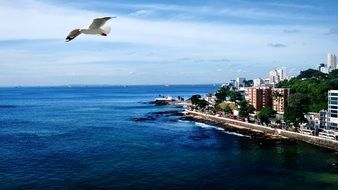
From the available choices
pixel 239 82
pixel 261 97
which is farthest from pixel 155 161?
pixel 239 82

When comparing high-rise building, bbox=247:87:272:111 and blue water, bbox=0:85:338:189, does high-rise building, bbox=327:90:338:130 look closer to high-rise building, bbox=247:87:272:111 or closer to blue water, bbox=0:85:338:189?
blue water, bbox=0:85:338:189

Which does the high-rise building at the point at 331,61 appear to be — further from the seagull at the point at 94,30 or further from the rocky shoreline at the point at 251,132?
the seagull at the point at 94,30

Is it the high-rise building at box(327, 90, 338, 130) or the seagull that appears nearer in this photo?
the seagull

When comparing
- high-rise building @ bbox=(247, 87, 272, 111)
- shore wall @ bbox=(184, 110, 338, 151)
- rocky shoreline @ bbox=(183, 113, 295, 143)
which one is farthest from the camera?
high-rise building @ bbox=(247, 87, 272, 111)

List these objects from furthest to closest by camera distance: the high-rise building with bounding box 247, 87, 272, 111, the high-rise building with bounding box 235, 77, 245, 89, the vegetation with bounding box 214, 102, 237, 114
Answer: the high-rise building with bounding box 235, 77, 245, 89
the vegetation with bounding box 214, 102, 237, 114
the high-rise building with bounding box 247, 87, 272, 111

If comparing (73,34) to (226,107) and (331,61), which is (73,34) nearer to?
(226,107)

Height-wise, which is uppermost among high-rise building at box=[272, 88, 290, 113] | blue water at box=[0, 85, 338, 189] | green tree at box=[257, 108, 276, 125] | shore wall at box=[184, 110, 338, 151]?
high-rise building at box=[272, 88, 290, 113]

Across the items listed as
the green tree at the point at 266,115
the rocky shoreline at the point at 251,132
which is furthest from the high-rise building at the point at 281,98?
the green tree at the point at 266,115

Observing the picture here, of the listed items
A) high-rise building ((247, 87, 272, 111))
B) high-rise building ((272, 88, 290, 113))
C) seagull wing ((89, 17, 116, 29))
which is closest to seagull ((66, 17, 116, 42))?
seagull wing ((89, 17, 116, 29))

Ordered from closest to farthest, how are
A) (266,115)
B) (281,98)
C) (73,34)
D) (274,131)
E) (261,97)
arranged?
(73,34) < (274,131) < (266,115) < (281,98) < (261,97)

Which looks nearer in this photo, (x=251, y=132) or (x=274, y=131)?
(x=274, y=131)

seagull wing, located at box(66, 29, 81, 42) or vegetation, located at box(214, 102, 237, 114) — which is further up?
seagull wing, located at box(66, 29, 81, 42)
